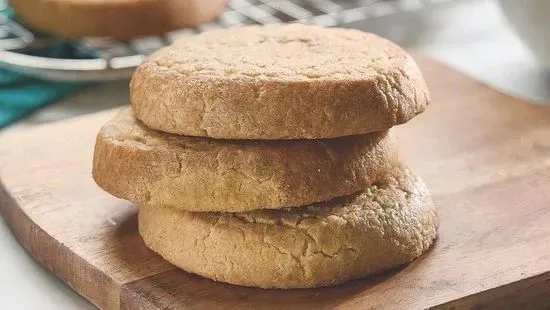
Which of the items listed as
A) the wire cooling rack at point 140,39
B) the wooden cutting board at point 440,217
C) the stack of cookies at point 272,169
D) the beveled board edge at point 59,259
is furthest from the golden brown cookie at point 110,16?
the stack of cookies at point 272,169

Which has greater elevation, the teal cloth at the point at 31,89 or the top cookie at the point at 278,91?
the top cookie at the point at 278,91

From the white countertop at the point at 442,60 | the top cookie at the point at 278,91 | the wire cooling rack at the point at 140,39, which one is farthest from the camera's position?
the wire cooling rack at the point at 140,39

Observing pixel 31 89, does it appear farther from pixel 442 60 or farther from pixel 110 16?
pixel 442 60

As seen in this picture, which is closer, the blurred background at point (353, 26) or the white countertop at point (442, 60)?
the white countertop at point (442, 60)

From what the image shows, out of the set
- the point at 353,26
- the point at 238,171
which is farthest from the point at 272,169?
the point at 353,26

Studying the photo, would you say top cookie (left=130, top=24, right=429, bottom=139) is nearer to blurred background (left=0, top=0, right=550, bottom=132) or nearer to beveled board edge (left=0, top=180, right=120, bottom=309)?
beveled board edge (left=0, top=180, right=120, bottom=309)

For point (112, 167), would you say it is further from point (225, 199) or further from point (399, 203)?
point (399, 203)

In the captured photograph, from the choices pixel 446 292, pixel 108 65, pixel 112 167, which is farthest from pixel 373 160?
pixel 108 65

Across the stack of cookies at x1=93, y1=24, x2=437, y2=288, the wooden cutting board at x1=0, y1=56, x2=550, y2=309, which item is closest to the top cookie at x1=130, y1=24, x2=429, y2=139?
the stack of cookies at x1=93, y1=24, x2=437, y2=288

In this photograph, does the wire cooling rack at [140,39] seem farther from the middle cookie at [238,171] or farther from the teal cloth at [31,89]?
the middle cookie at [238,171]
